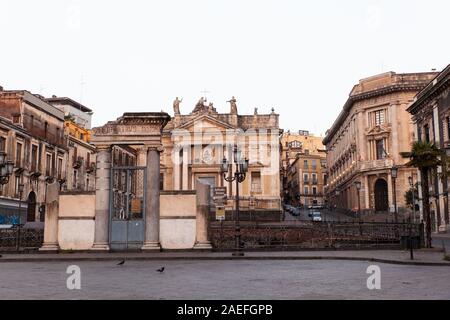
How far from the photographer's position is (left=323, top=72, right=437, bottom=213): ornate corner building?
5675 cm

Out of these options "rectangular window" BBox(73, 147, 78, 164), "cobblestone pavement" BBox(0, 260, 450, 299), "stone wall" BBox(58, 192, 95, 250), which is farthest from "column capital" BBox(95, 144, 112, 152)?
"rectangular window" BBox(73, 147, 78, 164)

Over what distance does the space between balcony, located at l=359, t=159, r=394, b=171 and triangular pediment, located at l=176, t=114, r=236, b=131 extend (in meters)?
16.2

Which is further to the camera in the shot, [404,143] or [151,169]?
[404,143]

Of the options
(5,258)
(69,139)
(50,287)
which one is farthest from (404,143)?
(50,287)

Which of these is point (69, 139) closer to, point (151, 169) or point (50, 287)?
point (151, 169)

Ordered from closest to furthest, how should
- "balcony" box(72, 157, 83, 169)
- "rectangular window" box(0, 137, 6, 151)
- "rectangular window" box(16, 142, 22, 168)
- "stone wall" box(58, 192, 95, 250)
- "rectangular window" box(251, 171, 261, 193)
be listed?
"stone wall" box(58, 192, 95, 250)
"rectangular window" box(0, 137, 6, 151)
"rectangular window" box(16, 142, 22, 168)
"balcony" box(72, 157, 83, 169)
"rectangular window" box(251, 171, 261, 193)

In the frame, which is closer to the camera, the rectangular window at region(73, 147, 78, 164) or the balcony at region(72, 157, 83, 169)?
the balcony at region(72, 157, 83, 169)

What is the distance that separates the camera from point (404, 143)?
2238 inches

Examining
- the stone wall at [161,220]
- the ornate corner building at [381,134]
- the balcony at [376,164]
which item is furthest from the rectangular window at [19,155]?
the balcony at [376,164]

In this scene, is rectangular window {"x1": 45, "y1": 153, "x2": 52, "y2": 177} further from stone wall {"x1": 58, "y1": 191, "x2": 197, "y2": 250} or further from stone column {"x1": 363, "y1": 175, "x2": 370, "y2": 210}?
stone column {"x1": 363, "y1": 175, "x2": 370, "y2": 210}

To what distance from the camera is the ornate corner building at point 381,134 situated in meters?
56.8

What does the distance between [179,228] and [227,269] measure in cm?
678

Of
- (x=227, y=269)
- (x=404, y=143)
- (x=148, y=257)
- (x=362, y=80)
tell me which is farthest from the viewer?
(x=362, y=80)
